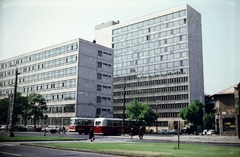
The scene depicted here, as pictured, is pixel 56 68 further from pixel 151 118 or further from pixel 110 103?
pixel 151 118

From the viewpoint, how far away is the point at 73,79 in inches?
2803

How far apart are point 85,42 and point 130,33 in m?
31.5

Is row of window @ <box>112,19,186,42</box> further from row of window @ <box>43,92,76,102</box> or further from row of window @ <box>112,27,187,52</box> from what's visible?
row of window @ <box>43,92,76,102</box>

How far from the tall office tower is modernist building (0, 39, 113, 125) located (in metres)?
19.5

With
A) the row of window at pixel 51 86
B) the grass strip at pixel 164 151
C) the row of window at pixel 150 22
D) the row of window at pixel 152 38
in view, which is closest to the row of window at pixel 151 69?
the row of window at pixel 152 38

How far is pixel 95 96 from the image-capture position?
73438 mm

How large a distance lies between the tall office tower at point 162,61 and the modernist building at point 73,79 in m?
19.5

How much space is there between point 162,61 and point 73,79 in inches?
1377

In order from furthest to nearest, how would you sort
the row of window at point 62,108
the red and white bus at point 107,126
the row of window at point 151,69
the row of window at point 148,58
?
the row of window at point 148,58
the row of window at point 151,69
the row of window at point 62,108
the red and white bus at point 107,126

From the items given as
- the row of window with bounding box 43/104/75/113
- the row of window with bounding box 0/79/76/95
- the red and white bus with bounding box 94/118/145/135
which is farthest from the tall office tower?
the red and white bus with bounding box 94/118/145/135

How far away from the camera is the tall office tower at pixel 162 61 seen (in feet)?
279

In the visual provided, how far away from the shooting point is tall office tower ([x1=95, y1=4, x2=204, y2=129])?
8512 centimetres

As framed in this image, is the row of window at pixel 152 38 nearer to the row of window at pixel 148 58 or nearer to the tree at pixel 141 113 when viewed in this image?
the row of window at pixel 148 58

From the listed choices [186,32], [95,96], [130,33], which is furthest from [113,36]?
[95,96]
